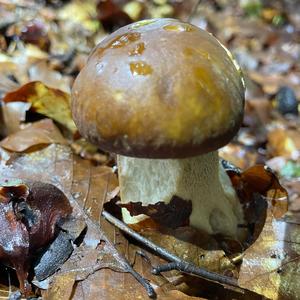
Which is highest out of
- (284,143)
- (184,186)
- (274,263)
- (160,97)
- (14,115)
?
(160,97)

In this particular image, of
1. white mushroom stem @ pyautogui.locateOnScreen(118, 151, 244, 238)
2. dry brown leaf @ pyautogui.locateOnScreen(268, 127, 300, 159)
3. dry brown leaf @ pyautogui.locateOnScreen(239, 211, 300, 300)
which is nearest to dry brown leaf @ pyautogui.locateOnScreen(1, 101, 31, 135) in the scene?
white mushroom stem @ pyautogui.locateOnScreen(118, 151, 244, 238)

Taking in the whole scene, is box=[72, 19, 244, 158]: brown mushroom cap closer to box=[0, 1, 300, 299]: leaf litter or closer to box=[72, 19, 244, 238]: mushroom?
box=[72, 19, 244, 238]: mushroom

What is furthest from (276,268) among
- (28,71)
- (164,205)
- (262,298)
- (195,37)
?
(28,71)

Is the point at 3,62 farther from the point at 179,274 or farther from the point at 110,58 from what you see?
the point at 179,274

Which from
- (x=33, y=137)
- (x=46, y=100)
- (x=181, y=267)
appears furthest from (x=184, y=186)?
(x=46, y=100)

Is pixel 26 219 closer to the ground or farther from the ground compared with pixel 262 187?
farther from the ground

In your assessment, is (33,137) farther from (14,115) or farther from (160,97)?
(160,97)
